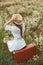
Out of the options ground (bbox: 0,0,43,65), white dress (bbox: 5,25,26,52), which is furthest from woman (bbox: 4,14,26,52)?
ground (bbox: 0,0,43,65)

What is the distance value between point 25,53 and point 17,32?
0.78ft

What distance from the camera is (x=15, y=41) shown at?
373 cm

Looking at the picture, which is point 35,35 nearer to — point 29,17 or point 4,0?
point 29,17

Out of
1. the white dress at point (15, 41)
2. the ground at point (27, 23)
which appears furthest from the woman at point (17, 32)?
the ground at point (27, 23)

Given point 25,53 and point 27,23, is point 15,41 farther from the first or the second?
point 27,23

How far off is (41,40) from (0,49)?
0.48 meters

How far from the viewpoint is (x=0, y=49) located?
12.6 ft

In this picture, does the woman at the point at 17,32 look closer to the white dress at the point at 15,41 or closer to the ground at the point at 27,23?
the white dress at the point at 15,41

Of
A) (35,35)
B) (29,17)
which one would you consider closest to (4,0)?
(29,17)

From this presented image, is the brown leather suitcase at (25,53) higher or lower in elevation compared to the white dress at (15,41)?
lower

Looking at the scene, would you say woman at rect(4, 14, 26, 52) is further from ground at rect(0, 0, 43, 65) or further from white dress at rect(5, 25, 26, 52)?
ground at rect(0, 0, 43, 65)

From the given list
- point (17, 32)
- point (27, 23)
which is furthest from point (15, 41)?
point (27, 23)

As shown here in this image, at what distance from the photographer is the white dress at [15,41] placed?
145 inches

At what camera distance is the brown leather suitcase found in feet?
12.2
